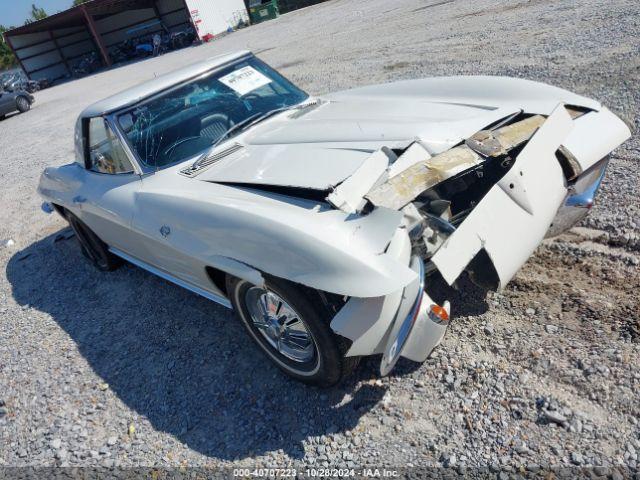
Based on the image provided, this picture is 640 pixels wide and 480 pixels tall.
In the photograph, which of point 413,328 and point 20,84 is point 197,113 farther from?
point 20,84

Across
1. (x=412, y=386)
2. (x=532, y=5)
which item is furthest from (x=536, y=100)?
(x=532, y=5)

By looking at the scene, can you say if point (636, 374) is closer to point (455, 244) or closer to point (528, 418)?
point (528, 418)

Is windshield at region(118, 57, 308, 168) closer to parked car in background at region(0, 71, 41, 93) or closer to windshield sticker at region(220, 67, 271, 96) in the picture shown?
windshield sticker at region(220, 67, 271, 96)

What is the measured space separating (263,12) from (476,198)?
93.1ft

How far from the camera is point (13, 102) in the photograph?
16906mm

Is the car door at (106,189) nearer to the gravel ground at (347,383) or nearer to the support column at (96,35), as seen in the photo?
the gravel ground at (347,383)

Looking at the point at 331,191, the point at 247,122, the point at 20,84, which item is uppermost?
the point at 20,84

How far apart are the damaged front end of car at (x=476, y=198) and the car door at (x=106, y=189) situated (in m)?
1.62

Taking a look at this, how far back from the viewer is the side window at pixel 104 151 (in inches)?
127

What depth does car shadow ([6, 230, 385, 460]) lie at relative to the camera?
7.57ft

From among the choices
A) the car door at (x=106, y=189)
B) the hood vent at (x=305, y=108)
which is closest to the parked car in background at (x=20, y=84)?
the car door at (x=106, y=189)

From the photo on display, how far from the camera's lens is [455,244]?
1.99 meters

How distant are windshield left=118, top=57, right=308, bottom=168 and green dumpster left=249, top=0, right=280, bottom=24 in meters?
26.5

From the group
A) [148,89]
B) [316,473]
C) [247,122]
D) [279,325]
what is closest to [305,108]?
[247,122]
